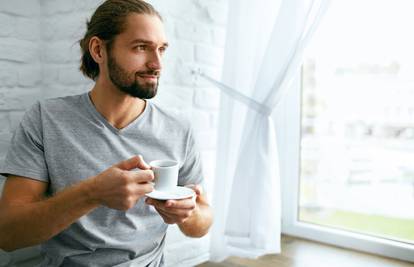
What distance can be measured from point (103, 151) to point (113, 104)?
15 centimetres

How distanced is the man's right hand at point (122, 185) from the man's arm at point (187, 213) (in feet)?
0.23

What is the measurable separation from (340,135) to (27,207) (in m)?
1.23

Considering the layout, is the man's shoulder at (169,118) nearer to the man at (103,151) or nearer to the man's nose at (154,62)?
the man at (103,151)

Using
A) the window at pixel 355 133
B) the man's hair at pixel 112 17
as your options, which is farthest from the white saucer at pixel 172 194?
the window at pixel 355 133

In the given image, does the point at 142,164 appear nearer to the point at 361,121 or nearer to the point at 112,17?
the point at 112,17

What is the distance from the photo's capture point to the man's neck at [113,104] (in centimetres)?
119

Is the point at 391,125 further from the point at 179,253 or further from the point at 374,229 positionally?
the point at 179,253

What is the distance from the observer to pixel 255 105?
139 centimetres

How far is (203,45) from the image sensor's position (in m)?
1.53

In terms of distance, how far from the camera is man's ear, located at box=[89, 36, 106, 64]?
1188 millimetres

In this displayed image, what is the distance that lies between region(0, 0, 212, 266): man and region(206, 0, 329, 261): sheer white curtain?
19 centimetres

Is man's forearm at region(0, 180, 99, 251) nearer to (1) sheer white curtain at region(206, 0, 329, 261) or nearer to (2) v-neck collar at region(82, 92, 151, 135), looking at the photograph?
(2) v-neck collar at region(82, 92, 151, 135)

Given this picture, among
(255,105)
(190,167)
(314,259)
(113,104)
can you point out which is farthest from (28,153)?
(314,259)

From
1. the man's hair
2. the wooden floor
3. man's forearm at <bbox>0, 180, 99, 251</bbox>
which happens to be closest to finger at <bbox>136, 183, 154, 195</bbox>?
man's forearm at <bbox>0, 180, 99, 251</bbox>
